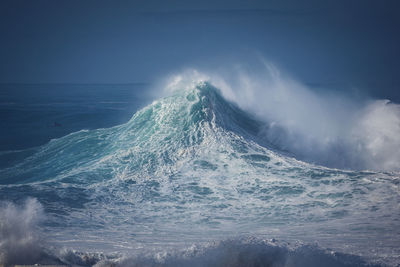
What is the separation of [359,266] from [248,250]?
5.48 ft

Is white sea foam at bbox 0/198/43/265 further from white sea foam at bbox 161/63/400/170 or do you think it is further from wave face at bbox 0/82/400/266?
white sea foam at bbox 161/63/400/170

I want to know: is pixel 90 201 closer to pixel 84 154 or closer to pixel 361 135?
pixel 84 154

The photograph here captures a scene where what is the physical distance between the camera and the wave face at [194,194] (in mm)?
5562

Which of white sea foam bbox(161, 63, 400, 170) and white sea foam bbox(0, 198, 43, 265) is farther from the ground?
white sea foam bbox(161, 63, 400, 170)

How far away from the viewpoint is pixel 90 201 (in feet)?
24.9

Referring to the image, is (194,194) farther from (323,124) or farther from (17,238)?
(323,124)

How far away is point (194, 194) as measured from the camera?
319 inches

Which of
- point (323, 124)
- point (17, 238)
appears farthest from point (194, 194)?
point (323, 124)

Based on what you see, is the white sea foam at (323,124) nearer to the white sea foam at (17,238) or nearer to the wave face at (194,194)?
the wave face at (194,194)

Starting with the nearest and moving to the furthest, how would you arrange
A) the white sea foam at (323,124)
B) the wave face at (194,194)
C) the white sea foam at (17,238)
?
the white sea foam at (17,238) < the wave face at (194,194) < the white sea foam at (323,124)

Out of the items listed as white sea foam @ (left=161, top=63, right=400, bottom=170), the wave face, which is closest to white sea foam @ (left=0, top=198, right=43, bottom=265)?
the wave face

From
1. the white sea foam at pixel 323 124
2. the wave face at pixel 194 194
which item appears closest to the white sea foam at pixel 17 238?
the wave face at pixel 194 194

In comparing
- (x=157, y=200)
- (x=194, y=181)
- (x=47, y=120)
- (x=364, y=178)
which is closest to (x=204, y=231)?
(x=157, y=200)

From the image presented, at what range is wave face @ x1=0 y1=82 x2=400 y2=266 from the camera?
5562 mm
